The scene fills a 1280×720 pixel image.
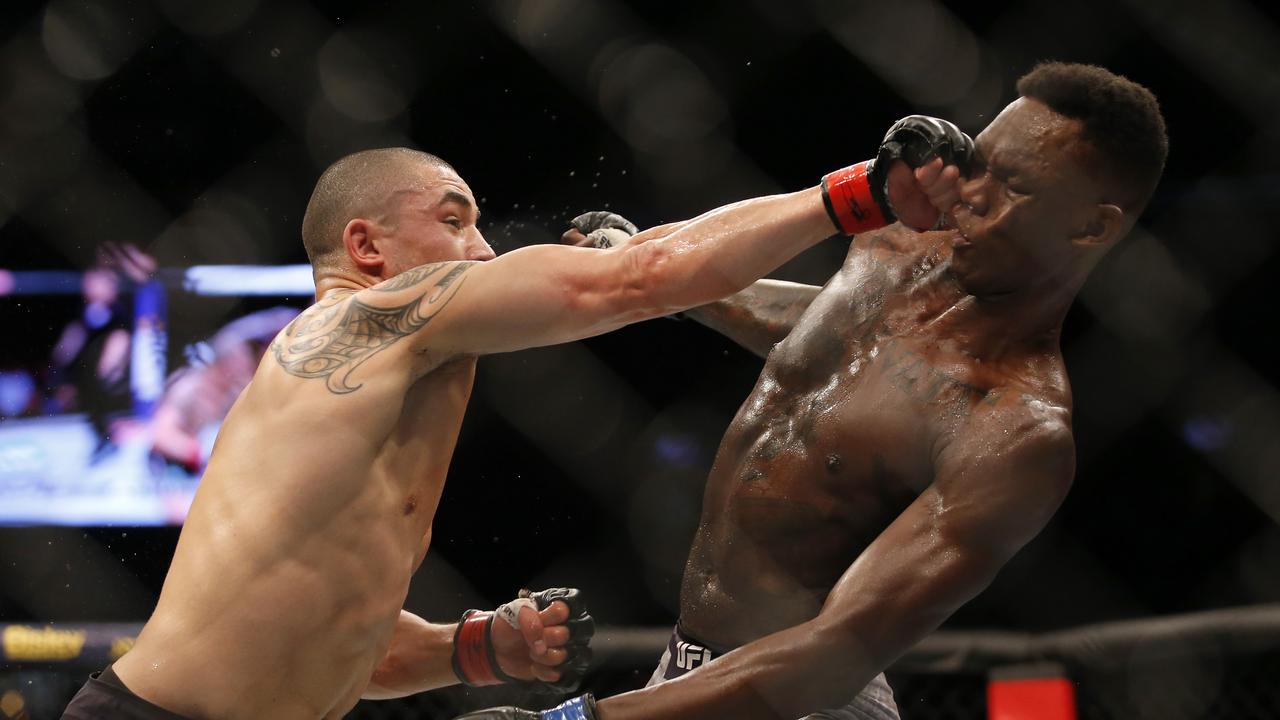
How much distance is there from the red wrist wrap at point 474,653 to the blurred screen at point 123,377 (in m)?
2.18

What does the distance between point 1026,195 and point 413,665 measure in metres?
1.35

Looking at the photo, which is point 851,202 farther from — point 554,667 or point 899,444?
point 554,667

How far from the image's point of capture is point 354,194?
6.56 ft

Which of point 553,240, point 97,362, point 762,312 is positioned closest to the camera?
point 762,312

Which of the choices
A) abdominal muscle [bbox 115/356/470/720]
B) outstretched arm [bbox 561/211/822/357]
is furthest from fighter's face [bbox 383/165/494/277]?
outstretched arm [bbox 561/211/822/357]

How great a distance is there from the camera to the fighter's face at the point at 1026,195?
6.57 ft

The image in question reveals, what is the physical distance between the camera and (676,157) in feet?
13.6

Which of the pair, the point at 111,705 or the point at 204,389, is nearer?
the point at 111,705

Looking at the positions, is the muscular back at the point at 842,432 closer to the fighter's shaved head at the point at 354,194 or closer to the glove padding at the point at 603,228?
the glove padding at the point at 603,228

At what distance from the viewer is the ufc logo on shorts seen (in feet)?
7.06

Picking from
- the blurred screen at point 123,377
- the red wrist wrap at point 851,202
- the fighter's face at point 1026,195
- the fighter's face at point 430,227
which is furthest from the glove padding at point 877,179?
the blurred screen at point 123,377

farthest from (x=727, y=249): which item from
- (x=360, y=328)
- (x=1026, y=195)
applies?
(x=1026, y=195)

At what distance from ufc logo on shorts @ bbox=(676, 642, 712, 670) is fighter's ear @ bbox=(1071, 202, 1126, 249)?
3.20 feet

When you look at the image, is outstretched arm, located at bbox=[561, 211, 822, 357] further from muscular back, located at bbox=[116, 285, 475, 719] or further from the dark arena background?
the dark arena background
